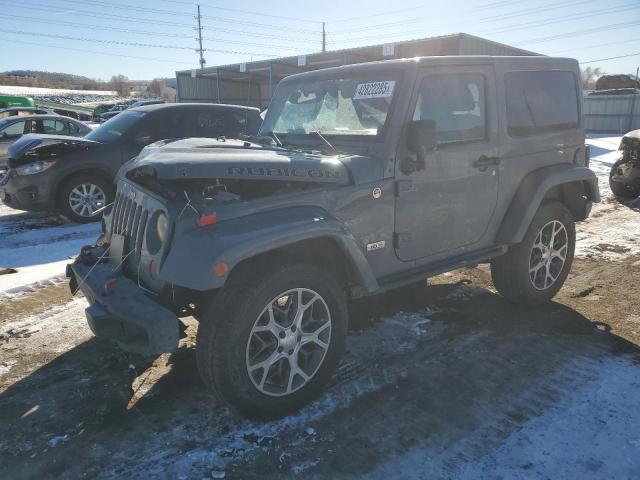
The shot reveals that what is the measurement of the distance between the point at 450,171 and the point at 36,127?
1078cm

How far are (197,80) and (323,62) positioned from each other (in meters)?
10.1

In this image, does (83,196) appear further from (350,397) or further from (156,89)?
(156,89)

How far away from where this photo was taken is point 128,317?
2693mm

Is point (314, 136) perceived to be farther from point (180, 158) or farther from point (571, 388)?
point (571, 388)

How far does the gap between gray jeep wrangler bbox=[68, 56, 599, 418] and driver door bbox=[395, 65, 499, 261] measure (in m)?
0.01

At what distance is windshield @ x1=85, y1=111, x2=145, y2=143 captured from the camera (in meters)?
7.84

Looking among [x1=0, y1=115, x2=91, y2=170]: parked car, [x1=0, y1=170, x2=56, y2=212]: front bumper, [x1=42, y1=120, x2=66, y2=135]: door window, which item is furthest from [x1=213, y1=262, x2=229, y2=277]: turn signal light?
[x1=42, y1=120, x2=66, y2=135]: door window

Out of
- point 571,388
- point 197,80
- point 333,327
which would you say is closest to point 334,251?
point 333,327

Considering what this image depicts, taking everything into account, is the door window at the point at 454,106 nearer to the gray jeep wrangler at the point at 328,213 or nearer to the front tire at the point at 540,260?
the gray jeep wrangler at the point at 328,213

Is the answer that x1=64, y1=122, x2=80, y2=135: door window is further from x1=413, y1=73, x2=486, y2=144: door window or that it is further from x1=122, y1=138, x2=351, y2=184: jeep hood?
x1=413, y1=73, x2=486, y2=144: door window

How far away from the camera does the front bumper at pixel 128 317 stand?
8.54 feet

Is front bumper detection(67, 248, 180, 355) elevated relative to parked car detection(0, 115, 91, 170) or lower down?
lower down

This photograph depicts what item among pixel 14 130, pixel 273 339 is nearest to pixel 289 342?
pixel 273 339

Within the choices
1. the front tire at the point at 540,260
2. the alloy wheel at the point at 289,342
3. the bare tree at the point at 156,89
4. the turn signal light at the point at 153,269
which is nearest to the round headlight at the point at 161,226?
the turn signal light at the point at 153,269
